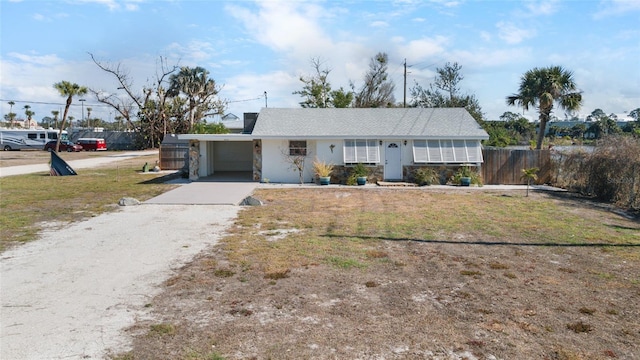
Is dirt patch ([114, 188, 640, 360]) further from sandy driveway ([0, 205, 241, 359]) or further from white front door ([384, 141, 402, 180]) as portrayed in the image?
white front door ([384, 141, 402, 180])

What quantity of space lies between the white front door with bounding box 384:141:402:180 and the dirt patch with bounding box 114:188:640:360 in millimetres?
9366

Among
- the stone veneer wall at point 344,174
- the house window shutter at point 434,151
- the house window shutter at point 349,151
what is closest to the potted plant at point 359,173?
the stone veneer wall at point 344,174

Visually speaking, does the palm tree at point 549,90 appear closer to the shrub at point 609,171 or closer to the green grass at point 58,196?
the shrub at point 609,171

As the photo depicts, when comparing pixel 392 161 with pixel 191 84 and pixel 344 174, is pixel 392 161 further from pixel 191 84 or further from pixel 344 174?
pixel 191 84

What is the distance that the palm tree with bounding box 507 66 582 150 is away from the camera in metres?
23.0

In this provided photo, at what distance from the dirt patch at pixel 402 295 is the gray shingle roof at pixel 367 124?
9523 millimetres

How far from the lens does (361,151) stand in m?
20.0

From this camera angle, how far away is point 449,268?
7.30m

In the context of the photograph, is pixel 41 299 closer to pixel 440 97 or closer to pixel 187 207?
pixel 187 207

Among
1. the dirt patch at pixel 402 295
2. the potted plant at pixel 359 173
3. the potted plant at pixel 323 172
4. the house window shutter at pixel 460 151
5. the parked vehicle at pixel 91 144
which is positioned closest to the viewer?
the dirt patch at pixel 402 295

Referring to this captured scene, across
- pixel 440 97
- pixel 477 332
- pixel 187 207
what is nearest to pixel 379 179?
pixel 187 207

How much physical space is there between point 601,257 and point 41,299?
924cm

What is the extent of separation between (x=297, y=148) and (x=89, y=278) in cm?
1410

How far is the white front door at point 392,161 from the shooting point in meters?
20.3
